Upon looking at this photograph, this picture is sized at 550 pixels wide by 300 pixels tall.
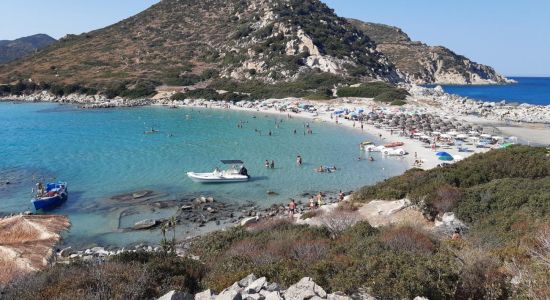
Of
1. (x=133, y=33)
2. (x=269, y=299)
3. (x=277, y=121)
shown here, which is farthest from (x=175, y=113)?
(x=133, y=33)

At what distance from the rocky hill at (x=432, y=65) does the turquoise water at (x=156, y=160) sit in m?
104

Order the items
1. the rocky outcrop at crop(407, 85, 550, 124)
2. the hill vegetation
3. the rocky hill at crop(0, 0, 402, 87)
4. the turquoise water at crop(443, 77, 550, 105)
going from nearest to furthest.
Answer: the hill vegetation
the rocky outcrop at crop(407, 85, 550, 124)
the turquoise water at crop(443, 77, 550, 105)
the rocky hill at crop(0, 0, 402, 87)

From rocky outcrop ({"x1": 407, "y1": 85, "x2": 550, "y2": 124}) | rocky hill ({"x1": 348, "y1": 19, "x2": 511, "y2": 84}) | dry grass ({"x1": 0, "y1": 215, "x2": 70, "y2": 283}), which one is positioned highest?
rocky hill ({"x1": 348, "y1": 19, "x2": 511, "y2": 84})

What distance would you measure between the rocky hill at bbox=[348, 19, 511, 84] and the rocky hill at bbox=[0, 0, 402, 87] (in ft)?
129

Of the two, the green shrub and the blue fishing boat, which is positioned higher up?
the green shrub

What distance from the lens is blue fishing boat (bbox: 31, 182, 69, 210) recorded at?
2355cm

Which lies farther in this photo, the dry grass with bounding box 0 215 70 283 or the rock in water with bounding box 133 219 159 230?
the rock in water with bounding box 133 219 159 230

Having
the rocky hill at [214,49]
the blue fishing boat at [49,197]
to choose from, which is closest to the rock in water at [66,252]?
the blue fishing boat at [49,197]

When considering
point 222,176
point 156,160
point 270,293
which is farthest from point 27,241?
point 156,160

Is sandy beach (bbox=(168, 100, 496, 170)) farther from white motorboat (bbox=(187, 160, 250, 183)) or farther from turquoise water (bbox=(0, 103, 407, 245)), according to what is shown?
white motorboat (bbox=(187, 160, 250, 183))

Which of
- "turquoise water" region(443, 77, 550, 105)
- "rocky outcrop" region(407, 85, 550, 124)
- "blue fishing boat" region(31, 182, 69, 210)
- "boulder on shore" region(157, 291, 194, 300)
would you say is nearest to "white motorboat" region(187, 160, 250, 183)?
"blue fishing boat" region(31, 182, 69, 210)

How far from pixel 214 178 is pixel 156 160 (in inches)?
367

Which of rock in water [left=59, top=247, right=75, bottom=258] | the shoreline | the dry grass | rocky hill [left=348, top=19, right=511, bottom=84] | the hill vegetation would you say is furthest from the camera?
rocky hill [left=348, top=19, right=511, bottom=84]

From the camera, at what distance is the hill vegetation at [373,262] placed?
7.34m
